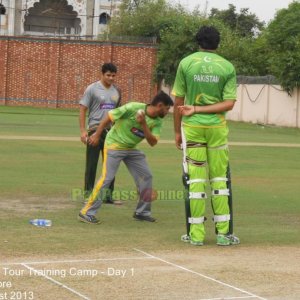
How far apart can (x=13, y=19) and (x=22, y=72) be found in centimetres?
2531

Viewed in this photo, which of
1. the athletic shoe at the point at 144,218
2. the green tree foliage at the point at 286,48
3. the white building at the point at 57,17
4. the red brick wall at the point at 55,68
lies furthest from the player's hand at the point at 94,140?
the white building at the point at 57,17

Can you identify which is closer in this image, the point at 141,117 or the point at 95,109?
the point at 141,117

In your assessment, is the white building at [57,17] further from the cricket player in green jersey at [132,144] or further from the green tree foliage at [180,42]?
the cricket player in green jersey at [132,144]

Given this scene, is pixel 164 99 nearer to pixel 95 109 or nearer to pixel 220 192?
pixel 220 192

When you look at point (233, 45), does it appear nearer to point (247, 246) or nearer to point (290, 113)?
point (290, 113)

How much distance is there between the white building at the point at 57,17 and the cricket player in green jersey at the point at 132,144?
73.5 metres

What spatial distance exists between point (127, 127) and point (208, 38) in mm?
1779

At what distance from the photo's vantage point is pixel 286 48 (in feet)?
153

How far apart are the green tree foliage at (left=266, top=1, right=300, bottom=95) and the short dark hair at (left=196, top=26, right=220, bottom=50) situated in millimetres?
34111

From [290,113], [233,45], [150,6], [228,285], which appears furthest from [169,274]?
[150,6]

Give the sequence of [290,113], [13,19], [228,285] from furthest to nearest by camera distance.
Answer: [13,19], [290,113], [228,285]

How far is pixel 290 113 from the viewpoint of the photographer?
4388 centimetres

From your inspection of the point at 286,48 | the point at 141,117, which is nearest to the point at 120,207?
the point at 141,117

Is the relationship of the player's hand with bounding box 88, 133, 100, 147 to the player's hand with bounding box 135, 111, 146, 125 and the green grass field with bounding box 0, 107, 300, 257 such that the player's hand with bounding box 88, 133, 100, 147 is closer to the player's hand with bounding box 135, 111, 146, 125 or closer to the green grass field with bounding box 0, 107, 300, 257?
the green grass field with bounding box 0, 107, 300, 257
